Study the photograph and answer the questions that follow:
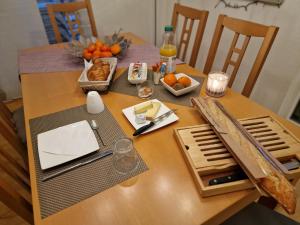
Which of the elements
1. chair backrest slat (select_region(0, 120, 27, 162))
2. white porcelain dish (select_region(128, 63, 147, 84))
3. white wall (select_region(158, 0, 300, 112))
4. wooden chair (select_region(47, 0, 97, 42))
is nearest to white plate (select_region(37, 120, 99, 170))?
chair backrest slat (select_region(0, 120, 27, 162))

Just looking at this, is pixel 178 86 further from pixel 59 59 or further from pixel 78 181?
pixel 59 59

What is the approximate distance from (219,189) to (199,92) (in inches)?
22.5

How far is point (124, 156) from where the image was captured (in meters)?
0.69

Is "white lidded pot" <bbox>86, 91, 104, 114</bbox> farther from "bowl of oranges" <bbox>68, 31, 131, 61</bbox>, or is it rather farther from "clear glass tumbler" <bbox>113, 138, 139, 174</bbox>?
"bowl of oranges" <bbox>68, 31, 131, 61</bbox>

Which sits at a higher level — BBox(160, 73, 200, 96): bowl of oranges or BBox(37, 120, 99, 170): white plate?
BBox(160, 73, 200, 96): bowl of oranges

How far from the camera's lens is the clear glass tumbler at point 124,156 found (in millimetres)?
663

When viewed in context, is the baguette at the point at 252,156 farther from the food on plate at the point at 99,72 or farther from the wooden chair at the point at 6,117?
the wooden chair at the point at 6,117

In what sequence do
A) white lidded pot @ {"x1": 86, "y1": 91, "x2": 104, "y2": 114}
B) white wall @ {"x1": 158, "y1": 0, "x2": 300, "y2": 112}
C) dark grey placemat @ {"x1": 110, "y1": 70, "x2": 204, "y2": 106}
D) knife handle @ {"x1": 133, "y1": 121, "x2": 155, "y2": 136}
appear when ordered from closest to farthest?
1. knife handle @ {"x1": 133, "y1": 121, "x2": 155, "y2": 136}
2. white lidded pot @ {"x1": 86, "y1": 91, "x2": 104, "y2": 114}
3. dark grey placemat @ {"x1": 110, "y1": 70, "x2": 204, "y2": 106}
4. white wall @ {"x1": 158, "y1": 0, "x2": 300, "y2": 112}

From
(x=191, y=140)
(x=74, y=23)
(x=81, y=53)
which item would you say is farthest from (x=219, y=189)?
(x=74, y=23)

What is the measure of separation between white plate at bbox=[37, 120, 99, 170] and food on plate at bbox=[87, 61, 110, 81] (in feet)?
0.99

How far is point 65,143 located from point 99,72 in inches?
18.0

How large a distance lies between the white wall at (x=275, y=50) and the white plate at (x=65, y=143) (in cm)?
148

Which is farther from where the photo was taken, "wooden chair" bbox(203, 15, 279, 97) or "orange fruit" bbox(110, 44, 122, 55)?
"orange fruit" bbox(110, 44, 122, 55)

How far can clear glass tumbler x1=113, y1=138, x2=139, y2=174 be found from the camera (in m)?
0.66
